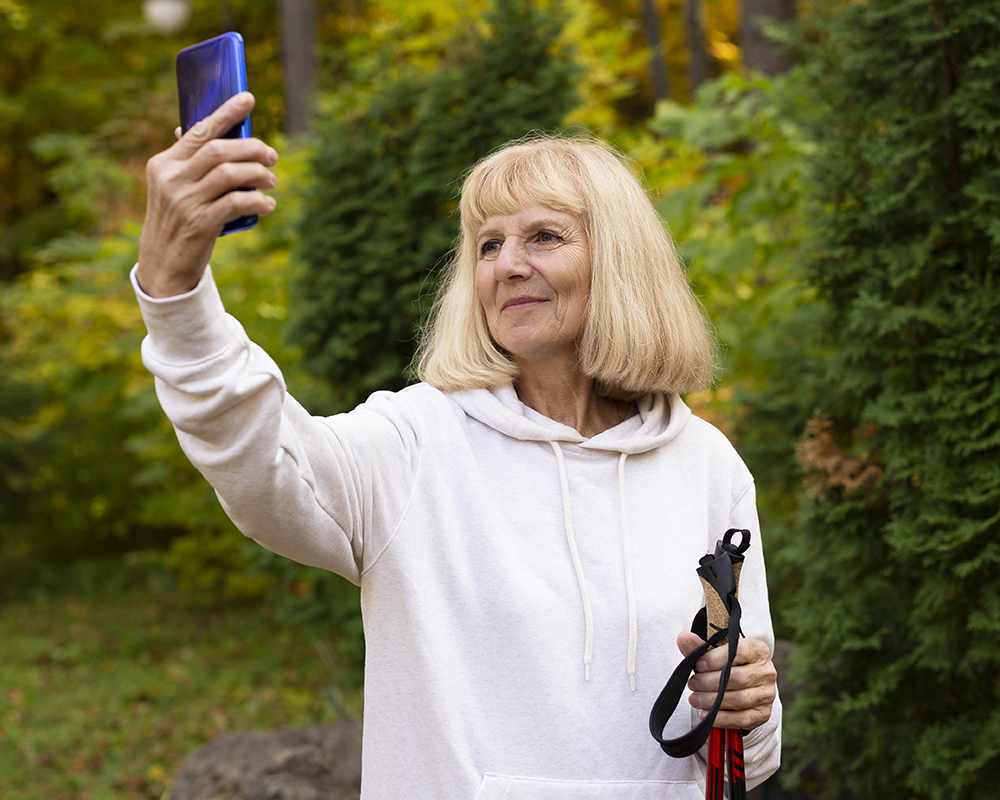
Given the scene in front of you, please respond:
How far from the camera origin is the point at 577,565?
172cm

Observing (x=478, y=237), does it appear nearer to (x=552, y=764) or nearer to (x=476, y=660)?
(x=476, y=660)

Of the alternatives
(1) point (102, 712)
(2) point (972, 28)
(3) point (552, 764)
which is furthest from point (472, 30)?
(1) point (102, 712)

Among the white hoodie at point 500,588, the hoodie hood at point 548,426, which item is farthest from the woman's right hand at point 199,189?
the hoodie hood at point 548,426

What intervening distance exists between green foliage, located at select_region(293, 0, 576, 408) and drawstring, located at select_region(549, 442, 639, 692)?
2.62 metres

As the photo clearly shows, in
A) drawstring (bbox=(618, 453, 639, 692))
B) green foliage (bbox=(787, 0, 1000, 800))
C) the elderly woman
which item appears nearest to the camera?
the elderly woman

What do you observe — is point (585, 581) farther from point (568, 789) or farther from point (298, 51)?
point (298, 51)

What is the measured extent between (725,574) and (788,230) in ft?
10.2

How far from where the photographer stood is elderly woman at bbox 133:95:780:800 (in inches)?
55.9

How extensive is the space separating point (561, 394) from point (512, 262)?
1.06ft

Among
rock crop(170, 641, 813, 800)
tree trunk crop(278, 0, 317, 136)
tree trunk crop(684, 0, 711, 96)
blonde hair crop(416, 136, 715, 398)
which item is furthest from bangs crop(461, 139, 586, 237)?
tree trunk crop(684, 0, 711, 96)

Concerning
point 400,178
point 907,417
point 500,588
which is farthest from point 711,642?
point 400,178

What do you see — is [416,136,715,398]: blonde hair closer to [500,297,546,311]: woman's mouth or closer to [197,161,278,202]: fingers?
[500,297,546,311]: woman's mouth

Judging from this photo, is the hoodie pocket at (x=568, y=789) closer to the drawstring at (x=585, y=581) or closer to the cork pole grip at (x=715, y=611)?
the drawstring at (x=585, y=581)

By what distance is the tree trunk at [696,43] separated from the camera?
10.8m
